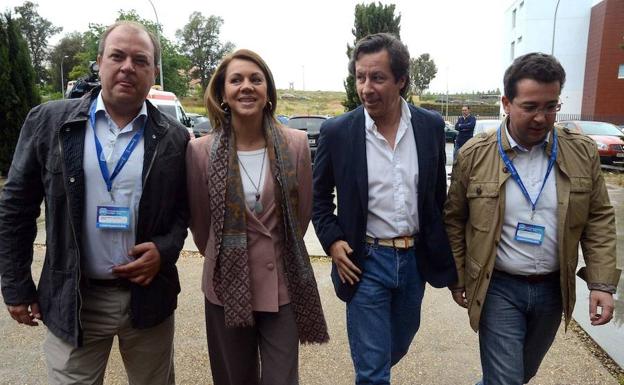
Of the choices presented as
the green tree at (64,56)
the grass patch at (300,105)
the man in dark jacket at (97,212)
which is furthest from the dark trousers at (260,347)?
the green tree at (64,56)

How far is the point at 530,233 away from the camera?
219 cm

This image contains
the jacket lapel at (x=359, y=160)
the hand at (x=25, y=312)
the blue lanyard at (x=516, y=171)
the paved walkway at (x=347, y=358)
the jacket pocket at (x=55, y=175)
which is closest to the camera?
the jacket pocket at (x=55, y=175)

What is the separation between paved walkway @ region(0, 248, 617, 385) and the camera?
3.09 metres

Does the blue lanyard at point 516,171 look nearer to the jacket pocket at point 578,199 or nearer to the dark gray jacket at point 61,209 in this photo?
the jacket pocket at point 578,199

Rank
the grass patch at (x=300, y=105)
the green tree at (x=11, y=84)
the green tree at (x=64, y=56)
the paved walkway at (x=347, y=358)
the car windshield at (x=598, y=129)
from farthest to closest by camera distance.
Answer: the green tree at (x=64, y=56), the grass patch at (x=300, y=105), the car windshield at (x=598, y=129), the green tree at (x=11, y=84), the paved walkway at (x=347, y=358)

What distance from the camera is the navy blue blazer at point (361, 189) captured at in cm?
235

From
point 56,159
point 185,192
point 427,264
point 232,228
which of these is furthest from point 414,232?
point 56,159

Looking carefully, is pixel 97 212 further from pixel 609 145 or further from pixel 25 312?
pixel 609 145

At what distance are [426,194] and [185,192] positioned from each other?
122cm

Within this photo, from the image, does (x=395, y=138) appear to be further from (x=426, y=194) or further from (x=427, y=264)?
(x=427, y=264)

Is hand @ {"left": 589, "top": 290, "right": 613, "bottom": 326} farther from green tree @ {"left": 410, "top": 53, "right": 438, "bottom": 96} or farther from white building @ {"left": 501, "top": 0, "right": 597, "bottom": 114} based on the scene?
green tree @ {"left": 410, "top": 53, "right": 438, "bottom": 96}

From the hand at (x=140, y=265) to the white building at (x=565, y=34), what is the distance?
3652cm

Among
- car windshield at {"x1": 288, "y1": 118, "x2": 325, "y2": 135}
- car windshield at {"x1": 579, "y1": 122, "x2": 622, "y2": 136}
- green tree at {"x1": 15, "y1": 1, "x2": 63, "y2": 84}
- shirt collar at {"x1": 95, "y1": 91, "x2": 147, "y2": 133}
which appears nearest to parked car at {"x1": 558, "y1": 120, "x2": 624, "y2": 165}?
car windshield at {"x1": 579, "y1": 122, "x2": 622, "y2": 136}

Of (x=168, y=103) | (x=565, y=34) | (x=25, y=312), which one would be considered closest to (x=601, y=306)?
(x=25, y=312)
